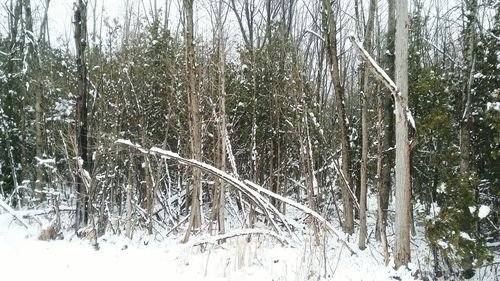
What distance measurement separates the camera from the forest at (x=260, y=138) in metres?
8.52

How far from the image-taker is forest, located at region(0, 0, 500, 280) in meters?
8.52

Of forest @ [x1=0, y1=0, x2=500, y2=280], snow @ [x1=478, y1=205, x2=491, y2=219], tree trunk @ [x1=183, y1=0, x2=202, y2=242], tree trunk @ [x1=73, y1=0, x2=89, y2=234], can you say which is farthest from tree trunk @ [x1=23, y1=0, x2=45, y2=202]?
snow @ [x1=478, y1=205, x2=491, y2=219]

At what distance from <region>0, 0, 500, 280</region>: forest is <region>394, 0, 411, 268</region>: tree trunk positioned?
22 millimetres

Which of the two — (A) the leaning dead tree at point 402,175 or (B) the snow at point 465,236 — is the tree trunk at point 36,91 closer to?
(A) the leaning dead tree at point 402,175

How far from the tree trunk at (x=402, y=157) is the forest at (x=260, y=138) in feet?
0.07

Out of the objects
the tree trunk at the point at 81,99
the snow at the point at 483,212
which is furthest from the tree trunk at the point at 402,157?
the tree trunk at the point at 81,99

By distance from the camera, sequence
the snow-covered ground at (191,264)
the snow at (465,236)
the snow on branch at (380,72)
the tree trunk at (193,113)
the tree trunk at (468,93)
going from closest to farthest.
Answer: the snow-covered ground at (191,264) < the snow on branch at (380,72) < the snow at (465,236) < the tree trunk at (193,113) < the tree trunk at (468,93)

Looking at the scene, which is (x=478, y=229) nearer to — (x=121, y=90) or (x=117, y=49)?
(x=121, y=90)

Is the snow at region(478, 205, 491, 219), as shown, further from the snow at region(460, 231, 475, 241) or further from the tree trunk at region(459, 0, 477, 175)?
the tree trunk at region(459, 0, 477, 175)

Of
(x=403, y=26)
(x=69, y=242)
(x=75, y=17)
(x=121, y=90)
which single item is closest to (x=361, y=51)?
(x=403, y=26)

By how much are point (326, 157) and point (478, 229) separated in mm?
6060

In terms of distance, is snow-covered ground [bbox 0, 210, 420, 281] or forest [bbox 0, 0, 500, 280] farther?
forest [bbox 0, 0, 500, 280]

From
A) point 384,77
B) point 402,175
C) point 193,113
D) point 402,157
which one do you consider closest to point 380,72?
point 384,77

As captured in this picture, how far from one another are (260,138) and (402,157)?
32.2 ft
